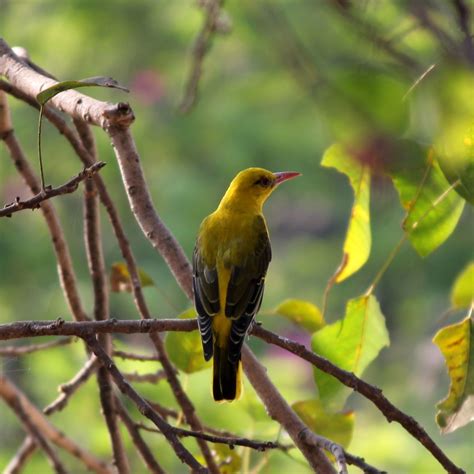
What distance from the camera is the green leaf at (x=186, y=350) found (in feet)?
7.20

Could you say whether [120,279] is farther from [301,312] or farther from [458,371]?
[458,371]

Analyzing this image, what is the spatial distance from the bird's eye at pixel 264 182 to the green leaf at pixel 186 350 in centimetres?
105

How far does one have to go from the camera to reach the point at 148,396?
2.96 meters

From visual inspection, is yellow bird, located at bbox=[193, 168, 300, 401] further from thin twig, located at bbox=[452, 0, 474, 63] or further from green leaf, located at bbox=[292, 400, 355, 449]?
thin twig, located at bbox=[452, 0, 474, 63]

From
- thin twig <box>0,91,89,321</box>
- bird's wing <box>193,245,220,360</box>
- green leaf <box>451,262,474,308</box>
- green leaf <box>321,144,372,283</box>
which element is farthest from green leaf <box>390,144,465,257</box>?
thin twig <box>0,91,89,321</box>

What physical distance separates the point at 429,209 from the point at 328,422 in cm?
54

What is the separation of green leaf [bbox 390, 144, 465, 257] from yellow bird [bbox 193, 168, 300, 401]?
0.50m

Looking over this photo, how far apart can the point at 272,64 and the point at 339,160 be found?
28.4 feet

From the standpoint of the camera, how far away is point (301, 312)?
2.32 m

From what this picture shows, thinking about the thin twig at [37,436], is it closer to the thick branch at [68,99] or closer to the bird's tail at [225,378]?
the bird's tail at [225,378]

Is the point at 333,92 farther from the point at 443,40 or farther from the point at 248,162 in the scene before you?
the point at 248,162

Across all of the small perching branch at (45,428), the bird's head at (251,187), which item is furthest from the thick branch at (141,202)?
the bird's head at (251,187)

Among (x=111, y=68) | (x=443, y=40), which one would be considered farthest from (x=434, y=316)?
(x=443, y=40)

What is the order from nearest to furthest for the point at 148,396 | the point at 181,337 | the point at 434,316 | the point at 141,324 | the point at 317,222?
the point at 141,324 → the point at 181,337 → the point at 148,396 → the point at 434,316 → the point at 317,222
